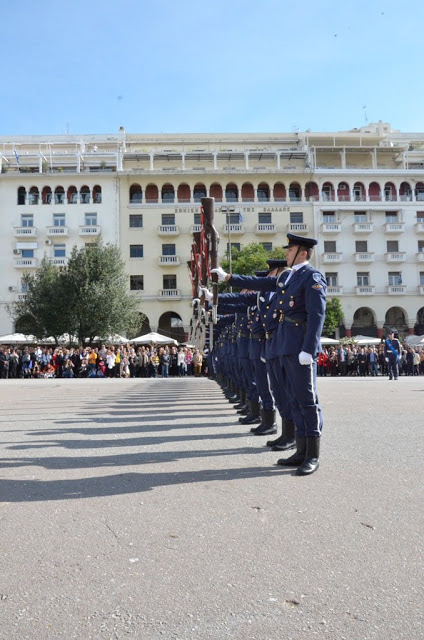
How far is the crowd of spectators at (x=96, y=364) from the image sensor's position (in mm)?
32250

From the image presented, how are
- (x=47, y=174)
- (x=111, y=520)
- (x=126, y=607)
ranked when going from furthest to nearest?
(x=47, y=174)
(x=111, y=520)
(x=126, y=607)

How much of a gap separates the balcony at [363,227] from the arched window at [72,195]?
24141 millimetres

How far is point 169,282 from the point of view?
5300 centimetres

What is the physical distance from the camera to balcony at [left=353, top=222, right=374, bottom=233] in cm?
5300

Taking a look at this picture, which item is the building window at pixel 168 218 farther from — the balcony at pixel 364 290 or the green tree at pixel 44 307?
the balcony at pixel 364 290

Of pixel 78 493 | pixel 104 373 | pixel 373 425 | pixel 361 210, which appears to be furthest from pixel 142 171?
pixel 78 493

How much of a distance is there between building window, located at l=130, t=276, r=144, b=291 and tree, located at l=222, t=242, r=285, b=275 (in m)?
8.10

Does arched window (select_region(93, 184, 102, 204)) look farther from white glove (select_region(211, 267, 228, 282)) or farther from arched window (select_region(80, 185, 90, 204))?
white glove (select_region(211, 267, 228, 282))

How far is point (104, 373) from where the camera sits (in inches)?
1268

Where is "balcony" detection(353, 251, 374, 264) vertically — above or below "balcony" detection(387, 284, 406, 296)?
above

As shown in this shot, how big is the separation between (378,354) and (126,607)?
34.0m

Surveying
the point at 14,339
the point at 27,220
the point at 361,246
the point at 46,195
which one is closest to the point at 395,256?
the point at 361,246

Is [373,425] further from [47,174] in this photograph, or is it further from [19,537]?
[47,174]

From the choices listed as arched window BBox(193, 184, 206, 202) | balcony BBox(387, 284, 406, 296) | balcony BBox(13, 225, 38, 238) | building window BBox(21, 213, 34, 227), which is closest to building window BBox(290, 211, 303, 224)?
arched window BBox(193, 184, 206, 202)
